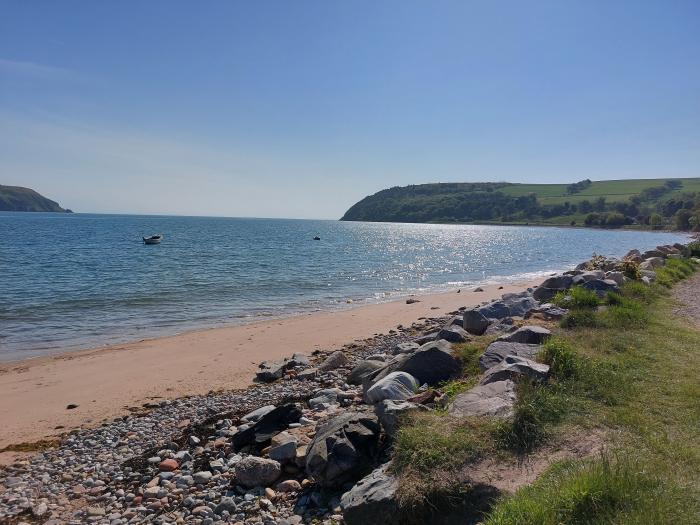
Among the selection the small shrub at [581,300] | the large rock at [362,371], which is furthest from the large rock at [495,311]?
the large rock at [362,371]

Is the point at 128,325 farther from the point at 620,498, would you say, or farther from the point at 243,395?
the point at 620,498

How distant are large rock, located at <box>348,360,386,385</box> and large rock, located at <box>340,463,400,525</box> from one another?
5.62 metres

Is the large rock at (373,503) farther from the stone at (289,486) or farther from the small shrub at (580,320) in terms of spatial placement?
the small shrub at (580,320)

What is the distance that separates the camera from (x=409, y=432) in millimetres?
5652

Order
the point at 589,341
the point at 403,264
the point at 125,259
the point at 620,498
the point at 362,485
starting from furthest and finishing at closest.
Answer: the point at 403,264 → the point at 125,259 → the point at 589,341 → the point at 362,485 → the point at 620,498

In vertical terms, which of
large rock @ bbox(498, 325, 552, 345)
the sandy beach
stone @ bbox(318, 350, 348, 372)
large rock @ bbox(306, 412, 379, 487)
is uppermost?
large rock @ bbox(498, 325, 552, 345)

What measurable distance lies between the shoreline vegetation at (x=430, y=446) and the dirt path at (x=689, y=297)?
9.98 feet

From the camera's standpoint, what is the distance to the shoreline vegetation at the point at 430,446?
15.6 feet

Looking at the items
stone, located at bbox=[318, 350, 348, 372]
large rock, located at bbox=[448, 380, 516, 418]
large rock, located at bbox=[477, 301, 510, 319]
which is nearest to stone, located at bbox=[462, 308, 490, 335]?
large rock, located at bbox=[477, 301, 510, 319]

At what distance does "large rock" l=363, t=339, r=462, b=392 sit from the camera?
908 cm

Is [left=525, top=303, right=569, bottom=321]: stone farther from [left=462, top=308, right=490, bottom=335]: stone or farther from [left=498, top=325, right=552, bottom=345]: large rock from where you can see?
[left=498, top=325, right=552, bottom=345]: large rock

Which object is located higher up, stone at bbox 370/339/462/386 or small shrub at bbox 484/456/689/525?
small shrub at bbox 484/456/689/525

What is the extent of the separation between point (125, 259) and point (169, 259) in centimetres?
406

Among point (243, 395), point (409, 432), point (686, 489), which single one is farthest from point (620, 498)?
point (243, 395)
